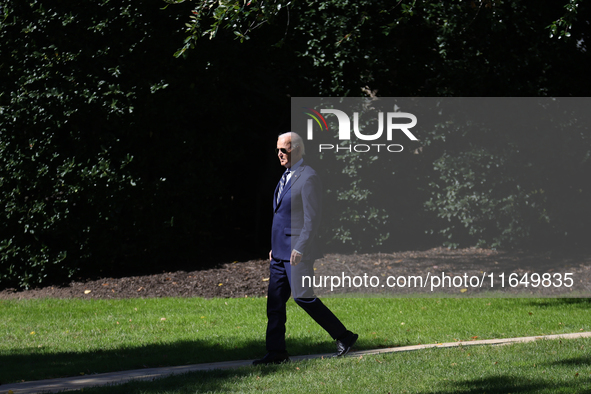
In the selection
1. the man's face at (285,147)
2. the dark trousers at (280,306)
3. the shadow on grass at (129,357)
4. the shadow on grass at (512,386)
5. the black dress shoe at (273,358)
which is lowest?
the shadow on grass at (129,357)

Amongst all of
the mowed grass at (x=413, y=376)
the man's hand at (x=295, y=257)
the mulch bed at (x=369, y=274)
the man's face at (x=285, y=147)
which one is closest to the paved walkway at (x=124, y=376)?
the mowed grass at (x=413, y=376)

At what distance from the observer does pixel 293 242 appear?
213 inches

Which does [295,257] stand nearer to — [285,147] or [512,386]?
[285,147]

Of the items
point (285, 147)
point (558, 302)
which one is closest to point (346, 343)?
point (285, 147)

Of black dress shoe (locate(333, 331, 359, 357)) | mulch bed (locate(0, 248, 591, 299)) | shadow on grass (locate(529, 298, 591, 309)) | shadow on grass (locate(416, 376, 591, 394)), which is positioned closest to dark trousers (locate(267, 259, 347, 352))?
black dress shoe (locate(333, 331, 359, 357))

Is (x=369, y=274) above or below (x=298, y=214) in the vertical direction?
below

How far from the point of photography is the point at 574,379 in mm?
4902

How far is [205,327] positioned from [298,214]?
2767 mm

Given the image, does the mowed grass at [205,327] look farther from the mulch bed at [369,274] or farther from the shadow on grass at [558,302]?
the mulch bed at [369,274]

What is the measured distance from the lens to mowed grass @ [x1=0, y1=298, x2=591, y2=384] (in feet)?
20.7

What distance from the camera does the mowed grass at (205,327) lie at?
6.32 meters

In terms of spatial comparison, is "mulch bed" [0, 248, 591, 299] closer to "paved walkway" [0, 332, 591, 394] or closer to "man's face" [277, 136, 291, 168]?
"paved walkway" [0, 332, 591, 394]

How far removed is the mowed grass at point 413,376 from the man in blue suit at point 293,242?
1.31 ft

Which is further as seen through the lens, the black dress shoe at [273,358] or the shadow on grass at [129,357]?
the shadow on grass at [129,357]
